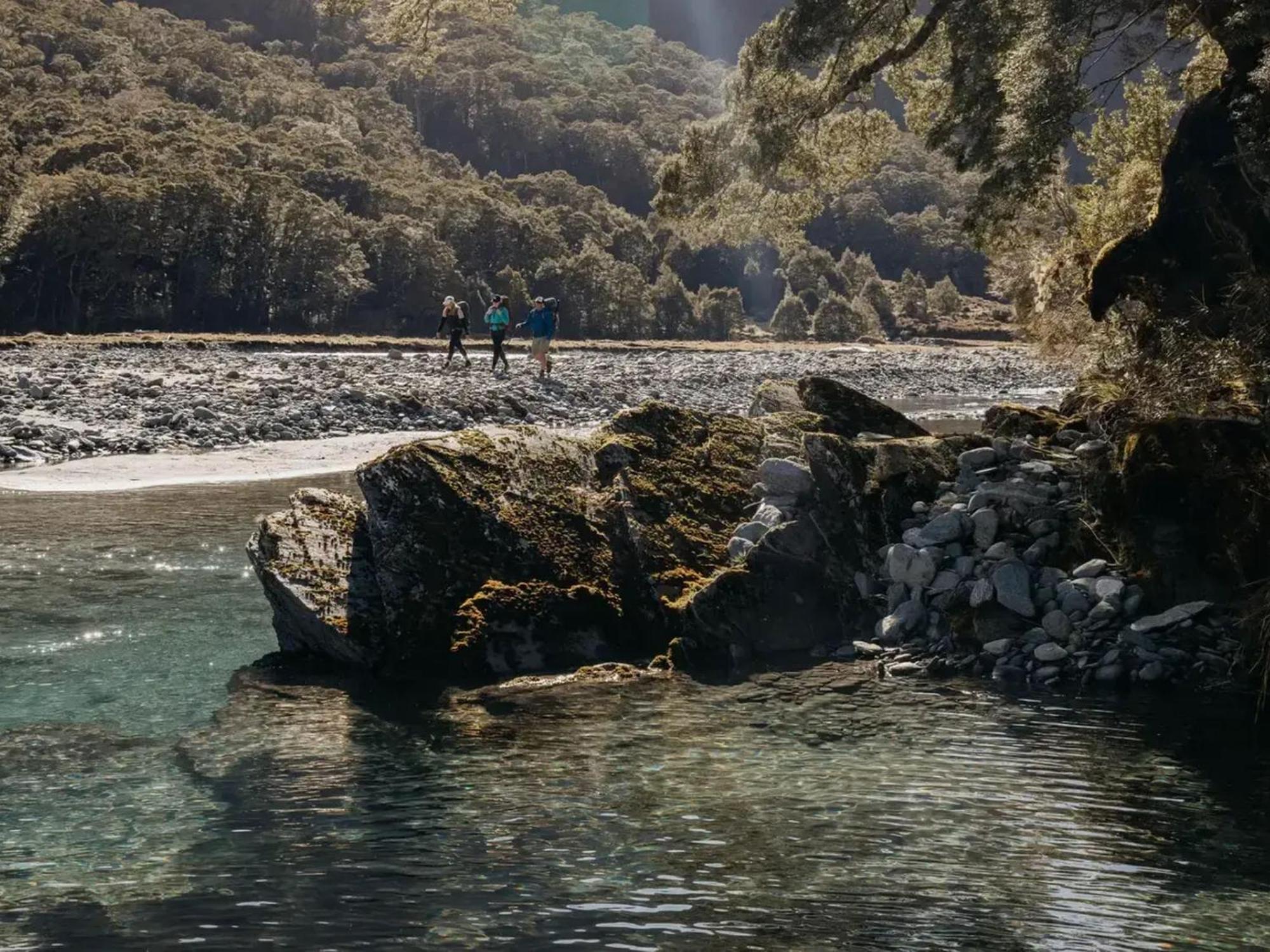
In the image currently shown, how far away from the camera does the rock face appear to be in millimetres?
10578

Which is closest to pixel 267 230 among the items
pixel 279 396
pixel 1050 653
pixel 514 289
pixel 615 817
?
pixel 514 289

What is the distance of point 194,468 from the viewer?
2362 centimetres

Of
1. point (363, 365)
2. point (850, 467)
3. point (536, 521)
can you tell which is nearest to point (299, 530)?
point (536, 521)

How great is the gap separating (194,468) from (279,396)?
9.81 metres

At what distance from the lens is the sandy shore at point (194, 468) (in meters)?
21.3

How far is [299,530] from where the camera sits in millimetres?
11539

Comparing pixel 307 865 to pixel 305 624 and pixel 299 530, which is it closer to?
pixel 305 624

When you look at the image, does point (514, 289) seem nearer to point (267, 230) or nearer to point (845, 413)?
point (267, 230)

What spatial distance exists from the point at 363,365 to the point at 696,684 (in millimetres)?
39666

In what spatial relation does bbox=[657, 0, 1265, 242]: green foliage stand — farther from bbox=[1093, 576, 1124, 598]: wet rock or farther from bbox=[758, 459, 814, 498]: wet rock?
bbox=[1093, 576, 1124, 598]: wet rock

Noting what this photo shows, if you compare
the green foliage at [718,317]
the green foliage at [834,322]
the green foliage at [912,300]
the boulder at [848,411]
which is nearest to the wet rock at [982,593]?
the boulder at [848,411]

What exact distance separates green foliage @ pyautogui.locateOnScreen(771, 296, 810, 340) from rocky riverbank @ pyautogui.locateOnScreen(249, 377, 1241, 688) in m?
147

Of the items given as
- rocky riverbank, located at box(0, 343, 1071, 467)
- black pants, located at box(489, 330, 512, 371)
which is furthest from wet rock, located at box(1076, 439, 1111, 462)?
black pants, located at box(489, 330, 512, 371)

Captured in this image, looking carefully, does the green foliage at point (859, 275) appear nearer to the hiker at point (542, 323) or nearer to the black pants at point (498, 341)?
the black pants at point (498, 341)
